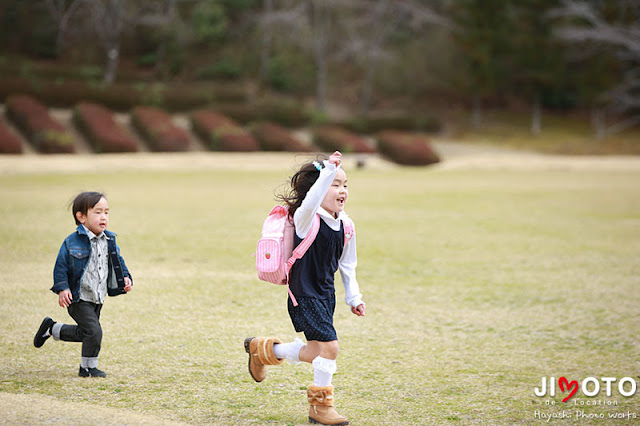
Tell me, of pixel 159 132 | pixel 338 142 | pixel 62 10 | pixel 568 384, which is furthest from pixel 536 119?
pixel 568 384

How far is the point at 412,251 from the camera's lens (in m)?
9.55

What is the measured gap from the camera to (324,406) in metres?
3.80

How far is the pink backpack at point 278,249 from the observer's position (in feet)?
12.5

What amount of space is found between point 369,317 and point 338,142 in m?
19.3

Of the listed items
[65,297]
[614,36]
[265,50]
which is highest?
[265,50]

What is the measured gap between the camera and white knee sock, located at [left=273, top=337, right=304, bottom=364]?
3.96m

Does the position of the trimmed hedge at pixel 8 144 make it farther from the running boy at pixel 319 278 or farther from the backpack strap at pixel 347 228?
the backpack strap at pixel 347 228

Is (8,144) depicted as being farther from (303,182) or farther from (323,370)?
(323,370)

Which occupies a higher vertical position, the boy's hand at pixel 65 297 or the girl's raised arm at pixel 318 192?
the girl's raised arm at pixel 318 192

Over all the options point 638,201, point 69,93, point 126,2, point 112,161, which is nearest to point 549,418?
point 638,201

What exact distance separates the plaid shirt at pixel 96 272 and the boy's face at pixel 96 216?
54 mm

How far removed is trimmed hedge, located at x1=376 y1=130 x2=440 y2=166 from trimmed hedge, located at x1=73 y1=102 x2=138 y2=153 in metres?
8.85

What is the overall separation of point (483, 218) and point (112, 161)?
1176 cm

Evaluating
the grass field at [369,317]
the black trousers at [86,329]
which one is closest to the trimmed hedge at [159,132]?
the grass field at [369,317]
